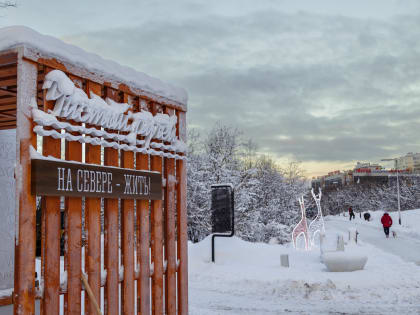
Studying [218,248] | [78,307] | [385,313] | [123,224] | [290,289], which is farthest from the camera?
[218,248]

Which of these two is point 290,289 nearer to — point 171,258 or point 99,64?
point 171,258

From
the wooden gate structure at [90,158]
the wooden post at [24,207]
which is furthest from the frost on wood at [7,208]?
the wooden post at [24,207]

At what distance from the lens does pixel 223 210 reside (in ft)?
51.4

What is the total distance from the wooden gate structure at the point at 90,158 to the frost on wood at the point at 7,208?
0.86 meters

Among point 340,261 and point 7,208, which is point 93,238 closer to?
point 7,208

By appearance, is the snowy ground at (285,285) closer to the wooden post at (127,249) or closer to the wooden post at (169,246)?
the wooden post at (169,246)

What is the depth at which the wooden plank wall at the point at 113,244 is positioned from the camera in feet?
15.0

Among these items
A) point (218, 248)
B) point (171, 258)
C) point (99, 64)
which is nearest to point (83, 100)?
point (99, 64)

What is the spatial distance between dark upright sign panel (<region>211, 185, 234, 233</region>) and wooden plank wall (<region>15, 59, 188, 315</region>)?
28.5 ft

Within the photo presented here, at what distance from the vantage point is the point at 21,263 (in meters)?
4.20

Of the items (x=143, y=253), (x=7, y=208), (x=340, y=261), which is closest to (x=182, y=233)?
(x=143, y=253)

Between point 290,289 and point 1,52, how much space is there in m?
9.58

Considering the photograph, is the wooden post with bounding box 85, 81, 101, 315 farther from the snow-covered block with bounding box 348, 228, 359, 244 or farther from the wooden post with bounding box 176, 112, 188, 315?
the snow-covered block with bounding box 348, 228, 359, 244

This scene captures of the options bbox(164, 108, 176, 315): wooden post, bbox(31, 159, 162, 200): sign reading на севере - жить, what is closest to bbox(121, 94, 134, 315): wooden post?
bbox(31, 159, 162, 200): sign reading на севере - жить
